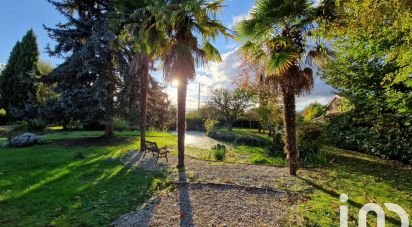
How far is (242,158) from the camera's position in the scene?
523 inches

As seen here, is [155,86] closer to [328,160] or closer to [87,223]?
[328,160]

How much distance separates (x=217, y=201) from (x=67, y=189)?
12.7ft

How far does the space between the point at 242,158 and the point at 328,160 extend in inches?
137

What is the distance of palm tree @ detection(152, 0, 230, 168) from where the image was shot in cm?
913

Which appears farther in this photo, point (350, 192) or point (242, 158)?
point (242, 158)

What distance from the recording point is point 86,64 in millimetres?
17156

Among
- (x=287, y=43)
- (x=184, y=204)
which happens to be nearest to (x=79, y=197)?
(x=184, y=204)

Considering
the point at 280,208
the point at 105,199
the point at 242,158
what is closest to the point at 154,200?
the point at 105,199

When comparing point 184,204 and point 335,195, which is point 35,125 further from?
point 335,195

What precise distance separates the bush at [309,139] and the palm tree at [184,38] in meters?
5.61

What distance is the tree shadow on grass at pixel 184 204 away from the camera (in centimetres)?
565

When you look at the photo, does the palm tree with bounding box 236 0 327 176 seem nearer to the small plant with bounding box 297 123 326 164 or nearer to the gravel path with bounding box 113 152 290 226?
the gravel path with bounding box 113 152 290 226

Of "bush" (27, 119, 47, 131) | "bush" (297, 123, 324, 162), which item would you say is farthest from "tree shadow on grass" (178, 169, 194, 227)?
"bush" (27, 119, 47, 131)

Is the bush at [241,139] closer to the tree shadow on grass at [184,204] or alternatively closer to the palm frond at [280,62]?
the tree shadow on grass at [184,204]
